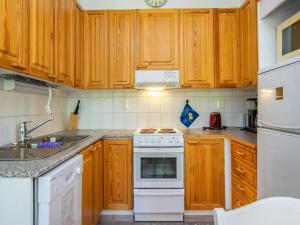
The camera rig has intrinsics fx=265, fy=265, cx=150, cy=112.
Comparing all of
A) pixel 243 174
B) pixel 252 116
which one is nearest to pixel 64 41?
pixel 243 174

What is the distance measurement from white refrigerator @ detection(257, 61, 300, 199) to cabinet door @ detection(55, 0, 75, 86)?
1.64m

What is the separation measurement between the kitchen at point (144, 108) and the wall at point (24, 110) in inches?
0.6

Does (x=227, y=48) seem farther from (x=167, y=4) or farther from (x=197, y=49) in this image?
(x=167, y=4)

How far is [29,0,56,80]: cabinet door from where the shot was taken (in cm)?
176

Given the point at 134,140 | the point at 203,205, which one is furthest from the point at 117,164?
the point at 203,205

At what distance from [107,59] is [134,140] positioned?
1021 mm

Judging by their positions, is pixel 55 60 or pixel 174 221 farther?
pixel 174 221

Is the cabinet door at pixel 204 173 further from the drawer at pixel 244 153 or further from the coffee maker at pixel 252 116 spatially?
the coffee maker at pixel 252 116

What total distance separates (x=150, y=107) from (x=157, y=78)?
52cm

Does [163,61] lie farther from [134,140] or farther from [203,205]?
[203,205]

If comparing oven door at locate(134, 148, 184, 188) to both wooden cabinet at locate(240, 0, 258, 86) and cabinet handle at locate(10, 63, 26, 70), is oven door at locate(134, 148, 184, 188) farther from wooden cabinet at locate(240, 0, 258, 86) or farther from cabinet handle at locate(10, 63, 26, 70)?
cabinet handle at locate(10, 63, 26, 70)

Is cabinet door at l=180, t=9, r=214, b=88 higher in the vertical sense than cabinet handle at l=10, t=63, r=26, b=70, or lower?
higher

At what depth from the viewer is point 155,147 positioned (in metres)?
2.75

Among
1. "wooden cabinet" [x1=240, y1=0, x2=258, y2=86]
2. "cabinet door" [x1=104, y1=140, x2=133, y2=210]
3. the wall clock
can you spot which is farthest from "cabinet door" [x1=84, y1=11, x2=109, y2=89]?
"wooden cabinet" [x1=240, y1=0, x2=258, y2=86]
